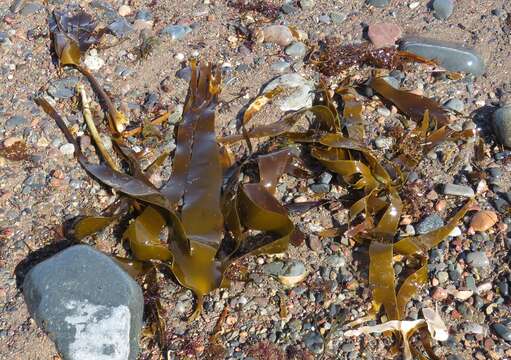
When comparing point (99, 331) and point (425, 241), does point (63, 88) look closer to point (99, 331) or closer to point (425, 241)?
point (99, 331)

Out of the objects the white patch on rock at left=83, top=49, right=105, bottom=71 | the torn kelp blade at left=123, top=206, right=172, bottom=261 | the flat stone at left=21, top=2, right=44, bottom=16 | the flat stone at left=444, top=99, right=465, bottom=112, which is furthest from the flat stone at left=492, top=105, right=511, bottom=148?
the flat stone at left=21, top=2, right=44, bottom=16

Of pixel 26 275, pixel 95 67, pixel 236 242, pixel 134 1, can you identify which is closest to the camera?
pixel 26 275

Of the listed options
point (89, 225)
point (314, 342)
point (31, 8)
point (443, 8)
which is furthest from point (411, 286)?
point (31, 8)

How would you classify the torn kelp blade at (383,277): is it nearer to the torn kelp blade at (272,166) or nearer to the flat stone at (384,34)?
the torn kelp blade at (272,166)

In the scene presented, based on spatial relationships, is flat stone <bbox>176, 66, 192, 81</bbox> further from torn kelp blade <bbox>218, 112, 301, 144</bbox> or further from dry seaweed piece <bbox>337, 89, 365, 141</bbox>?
dry seaweed piece <bbox>337, 89, 365, 141</bbox>

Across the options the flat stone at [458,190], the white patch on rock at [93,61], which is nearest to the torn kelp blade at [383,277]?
the flat stone at [458,190]

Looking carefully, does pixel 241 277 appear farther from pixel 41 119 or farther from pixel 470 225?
pixel 41 119

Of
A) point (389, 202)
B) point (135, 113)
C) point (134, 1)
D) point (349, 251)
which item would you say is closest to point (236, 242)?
point (349, 251)
